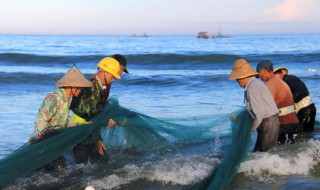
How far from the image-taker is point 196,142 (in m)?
6.25

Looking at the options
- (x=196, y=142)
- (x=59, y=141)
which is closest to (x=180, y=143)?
(x=196, y=142)

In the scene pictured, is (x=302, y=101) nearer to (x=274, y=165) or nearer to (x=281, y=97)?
(x=281, y=97)

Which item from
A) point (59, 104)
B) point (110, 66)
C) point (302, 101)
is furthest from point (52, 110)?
point (302, 101)

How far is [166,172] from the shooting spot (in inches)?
231

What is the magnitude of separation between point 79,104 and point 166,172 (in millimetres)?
1402

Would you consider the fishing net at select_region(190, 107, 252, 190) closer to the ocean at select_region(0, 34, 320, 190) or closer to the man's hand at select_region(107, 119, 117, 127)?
the ocean at select_region(0, 34, 320, 190)

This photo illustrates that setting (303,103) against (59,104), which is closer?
(59,104)

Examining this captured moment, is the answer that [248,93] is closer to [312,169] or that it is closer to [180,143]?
[180,143]

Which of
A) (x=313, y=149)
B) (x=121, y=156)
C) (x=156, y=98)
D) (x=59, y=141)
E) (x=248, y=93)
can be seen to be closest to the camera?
(x=59, y=141)

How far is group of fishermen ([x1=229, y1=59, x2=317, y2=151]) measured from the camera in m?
5.62

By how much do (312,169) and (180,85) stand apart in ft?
40.7

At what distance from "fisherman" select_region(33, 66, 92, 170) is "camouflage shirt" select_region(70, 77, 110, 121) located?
0.62 ft

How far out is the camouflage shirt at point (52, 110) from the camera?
194 inches

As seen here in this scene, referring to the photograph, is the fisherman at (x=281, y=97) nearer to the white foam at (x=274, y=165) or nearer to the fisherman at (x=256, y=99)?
the white foam at (x=274, y=165)
